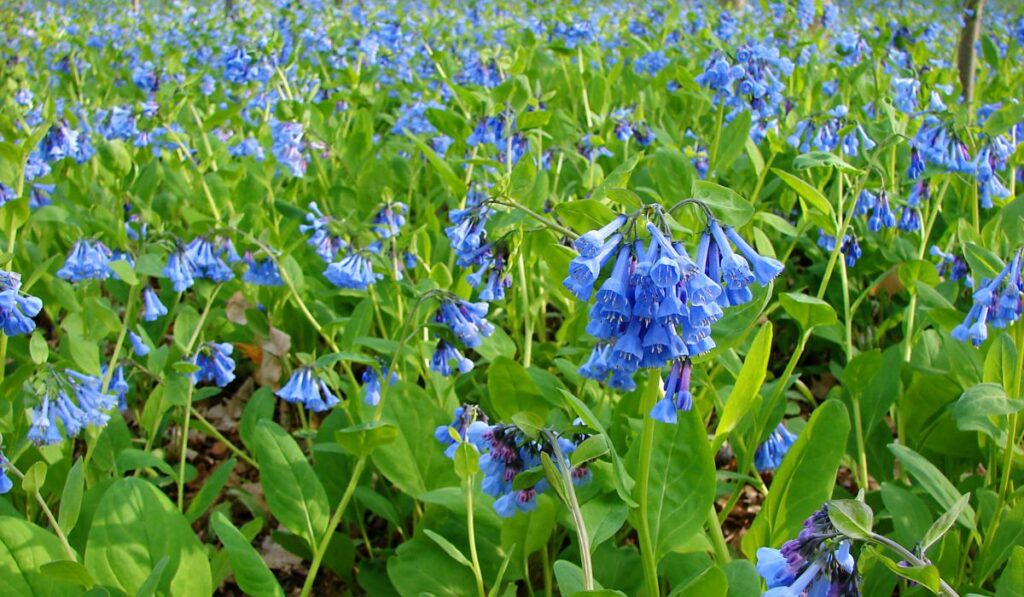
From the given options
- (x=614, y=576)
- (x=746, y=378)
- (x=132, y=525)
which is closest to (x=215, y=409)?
(x=132, y=525)

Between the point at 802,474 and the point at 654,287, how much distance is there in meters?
0.71

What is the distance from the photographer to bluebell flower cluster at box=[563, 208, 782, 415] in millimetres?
1070

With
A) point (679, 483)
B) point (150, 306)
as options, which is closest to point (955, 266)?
point (679, 483)

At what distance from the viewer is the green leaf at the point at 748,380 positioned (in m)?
1.53

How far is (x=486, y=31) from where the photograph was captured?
7820mm

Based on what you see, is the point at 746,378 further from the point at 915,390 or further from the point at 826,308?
the point at 915,390

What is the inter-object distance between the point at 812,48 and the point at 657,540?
5706 millimetres

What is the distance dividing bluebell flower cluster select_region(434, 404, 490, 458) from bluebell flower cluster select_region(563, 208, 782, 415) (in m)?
0.38

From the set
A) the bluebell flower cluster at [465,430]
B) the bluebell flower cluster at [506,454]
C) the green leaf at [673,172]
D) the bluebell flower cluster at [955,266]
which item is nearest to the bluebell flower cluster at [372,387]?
the bluebell flower cluster at [465,430]

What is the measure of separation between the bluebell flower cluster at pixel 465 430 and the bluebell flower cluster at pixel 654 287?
0.38 metres

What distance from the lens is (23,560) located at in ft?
5.04

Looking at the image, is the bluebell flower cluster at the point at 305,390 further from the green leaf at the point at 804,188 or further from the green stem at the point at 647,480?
the green leaf at the point at 804,188

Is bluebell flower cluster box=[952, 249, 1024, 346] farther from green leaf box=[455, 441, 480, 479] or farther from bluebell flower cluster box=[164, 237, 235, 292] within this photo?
bluebell flower cluster box=[164, 237, 235, 292]

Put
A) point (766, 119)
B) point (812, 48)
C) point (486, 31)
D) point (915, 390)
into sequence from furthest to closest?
point (486, 31) → point (812, 48) → point (766, 119) → point (915, 390)
